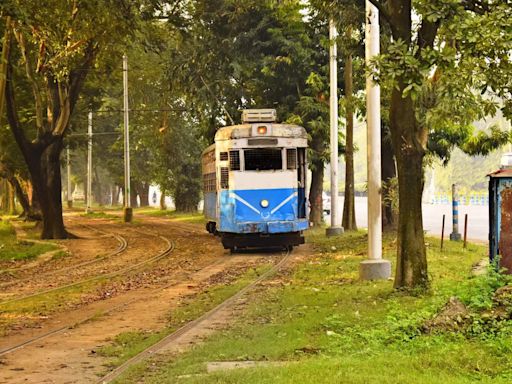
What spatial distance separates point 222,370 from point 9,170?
41.9 m

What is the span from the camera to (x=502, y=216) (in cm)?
1134

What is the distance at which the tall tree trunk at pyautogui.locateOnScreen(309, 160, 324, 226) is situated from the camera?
1379 inches

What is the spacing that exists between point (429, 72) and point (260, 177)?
38.0 feet

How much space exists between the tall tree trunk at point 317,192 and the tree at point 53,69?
1102cm

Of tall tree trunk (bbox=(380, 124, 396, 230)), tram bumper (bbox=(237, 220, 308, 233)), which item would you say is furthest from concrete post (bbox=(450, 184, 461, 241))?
tram bumper (bbox=(237, 220, 308, 233))

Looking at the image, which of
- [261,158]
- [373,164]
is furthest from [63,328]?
[261,158]

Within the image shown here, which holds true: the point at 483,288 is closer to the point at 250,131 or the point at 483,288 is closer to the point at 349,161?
the point at 250,131

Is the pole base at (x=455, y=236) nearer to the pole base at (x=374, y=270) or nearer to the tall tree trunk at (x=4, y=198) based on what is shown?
the pole base at (x=374, y=270)

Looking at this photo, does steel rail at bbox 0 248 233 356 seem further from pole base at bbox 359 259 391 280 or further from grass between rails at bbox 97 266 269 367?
pole base at bbox 359 259 391 280

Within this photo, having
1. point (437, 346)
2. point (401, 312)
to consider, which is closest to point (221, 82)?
point (401, 312)

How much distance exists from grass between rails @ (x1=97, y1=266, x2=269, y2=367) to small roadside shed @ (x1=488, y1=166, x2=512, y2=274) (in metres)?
4.76

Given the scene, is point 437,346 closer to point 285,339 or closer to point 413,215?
point 285,339

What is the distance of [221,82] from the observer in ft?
110

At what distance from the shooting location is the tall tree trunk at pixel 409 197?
513 inches
